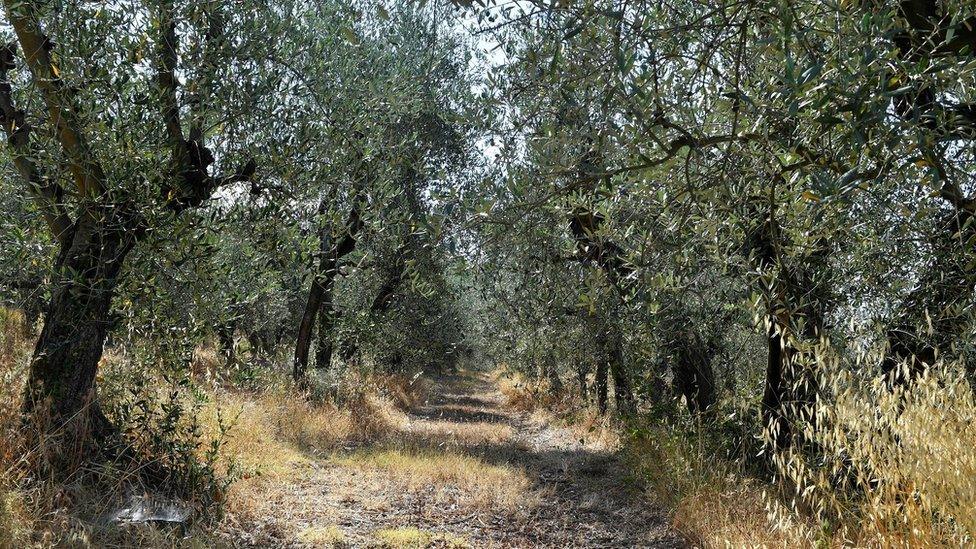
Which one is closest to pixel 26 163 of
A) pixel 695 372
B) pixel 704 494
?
pixel 704 494

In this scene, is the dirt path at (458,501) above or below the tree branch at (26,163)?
below

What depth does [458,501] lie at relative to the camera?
27.8 feet

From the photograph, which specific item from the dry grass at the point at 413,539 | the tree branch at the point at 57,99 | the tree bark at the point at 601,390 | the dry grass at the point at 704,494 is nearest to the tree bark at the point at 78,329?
the tree branch at the point at 57,99

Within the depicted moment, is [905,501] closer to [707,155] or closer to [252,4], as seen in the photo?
[707,155]

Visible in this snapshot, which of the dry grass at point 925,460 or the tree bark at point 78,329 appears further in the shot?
the tree bark at point 78,329

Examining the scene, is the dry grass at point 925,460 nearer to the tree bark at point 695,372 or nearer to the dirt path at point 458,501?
the dirt path at point 458,501

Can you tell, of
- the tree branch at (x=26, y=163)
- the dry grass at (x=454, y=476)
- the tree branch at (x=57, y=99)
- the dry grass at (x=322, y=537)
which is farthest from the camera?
the dry grass at (x=454, y=476)

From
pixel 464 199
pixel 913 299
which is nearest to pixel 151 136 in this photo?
pixel 464 199

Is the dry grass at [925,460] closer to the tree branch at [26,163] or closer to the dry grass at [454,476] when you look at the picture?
the dry grass at [454,476]

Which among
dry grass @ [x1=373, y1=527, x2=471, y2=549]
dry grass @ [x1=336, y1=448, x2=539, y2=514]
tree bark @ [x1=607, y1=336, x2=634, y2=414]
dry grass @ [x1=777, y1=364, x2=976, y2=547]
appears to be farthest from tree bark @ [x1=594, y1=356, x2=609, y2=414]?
dry grass @ [x1=777, y1=364, x2=976, y2=547]

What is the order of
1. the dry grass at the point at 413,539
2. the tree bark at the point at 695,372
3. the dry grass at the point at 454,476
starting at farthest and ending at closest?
1. the tree bark at the point at 695,372
2. the dry grass at the point at 454,476
3. the dry grass at the point at 413,539

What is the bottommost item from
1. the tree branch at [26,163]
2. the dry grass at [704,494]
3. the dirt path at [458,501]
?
the dirt path at [458,501]

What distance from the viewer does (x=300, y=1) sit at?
729 cm

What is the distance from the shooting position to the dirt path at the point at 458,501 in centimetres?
680
